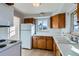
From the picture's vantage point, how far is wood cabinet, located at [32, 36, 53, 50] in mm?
4949

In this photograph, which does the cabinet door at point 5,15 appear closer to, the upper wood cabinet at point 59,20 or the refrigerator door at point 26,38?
the refrigerator door at point 26,38

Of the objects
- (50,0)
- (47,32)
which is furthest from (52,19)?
(50,0)

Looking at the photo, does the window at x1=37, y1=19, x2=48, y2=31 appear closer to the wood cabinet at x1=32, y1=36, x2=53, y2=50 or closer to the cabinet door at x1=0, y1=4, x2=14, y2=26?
the wood cabinet at x1=32, y1=36, x2=53, y2=50

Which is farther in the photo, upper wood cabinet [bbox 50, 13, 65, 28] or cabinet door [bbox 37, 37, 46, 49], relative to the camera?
upper wood cabinet [bbox 50, 13, 65, 28]

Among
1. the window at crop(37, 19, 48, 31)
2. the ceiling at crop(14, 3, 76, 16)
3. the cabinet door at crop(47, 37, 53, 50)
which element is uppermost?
the ceiling at crop(14, 3, 76, 16)

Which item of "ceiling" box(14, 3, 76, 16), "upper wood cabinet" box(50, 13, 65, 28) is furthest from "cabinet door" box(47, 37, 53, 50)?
"ceiling" box(14, 3, 76, 16)

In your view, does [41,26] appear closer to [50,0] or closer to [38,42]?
[38,42]

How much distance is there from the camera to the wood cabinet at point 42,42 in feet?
16.2

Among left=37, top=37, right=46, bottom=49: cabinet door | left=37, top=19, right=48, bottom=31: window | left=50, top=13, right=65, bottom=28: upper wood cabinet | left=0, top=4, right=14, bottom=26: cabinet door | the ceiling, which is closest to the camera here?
left=0, top=4, right=14, bottom=26: cabinet door

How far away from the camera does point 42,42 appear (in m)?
5.09

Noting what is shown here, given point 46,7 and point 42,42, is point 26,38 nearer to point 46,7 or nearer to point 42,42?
point 42,42

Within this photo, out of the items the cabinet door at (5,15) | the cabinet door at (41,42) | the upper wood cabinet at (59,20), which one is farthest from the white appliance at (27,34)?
the cabinet door at (5,15)

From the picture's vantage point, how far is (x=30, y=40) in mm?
5082

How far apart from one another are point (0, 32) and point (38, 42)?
92.5 inches
